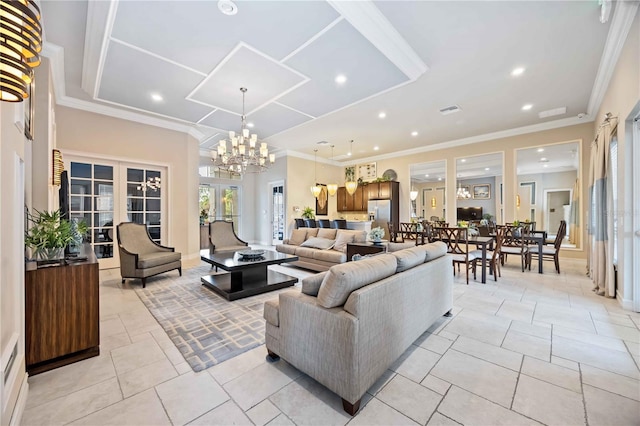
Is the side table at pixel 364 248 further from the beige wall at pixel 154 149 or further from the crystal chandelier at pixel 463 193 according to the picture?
the crystal chandelier at pixel 463 193

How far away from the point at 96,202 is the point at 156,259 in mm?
2272

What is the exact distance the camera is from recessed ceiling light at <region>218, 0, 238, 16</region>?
2514 mm

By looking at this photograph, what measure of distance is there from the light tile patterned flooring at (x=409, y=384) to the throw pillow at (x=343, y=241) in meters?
2.54

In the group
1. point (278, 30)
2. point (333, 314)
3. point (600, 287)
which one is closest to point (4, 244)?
point (333, 314)

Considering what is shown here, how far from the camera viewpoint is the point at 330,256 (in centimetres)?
482

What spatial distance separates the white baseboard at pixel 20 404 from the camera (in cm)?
144

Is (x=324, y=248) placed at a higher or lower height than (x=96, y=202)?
lower

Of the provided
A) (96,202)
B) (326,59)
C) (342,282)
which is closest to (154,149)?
(96,202)

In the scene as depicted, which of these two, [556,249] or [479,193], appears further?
[479,193]

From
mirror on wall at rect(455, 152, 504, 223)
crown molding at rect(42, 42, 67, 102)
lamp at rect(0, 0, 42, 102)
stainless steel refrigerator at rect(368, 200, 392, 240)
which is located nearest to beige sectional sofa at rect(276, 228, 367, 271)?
stainless steel refrigerator at rect(368, 200, 392, 240)

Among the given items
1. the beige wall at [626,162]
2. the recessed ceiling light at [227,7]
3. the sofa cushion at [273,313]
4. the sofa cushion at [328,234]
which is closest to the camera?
the sofa cushion at [273,313]

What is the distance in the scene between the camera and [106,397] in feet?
5.60

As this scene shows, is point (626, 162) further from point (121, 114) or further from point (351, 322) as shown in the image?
point (121, 114)

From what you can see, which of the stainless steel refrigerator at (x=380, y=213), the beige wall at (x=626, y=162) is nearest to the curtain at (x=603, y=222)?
the beige wall at (x=626, y=162)
